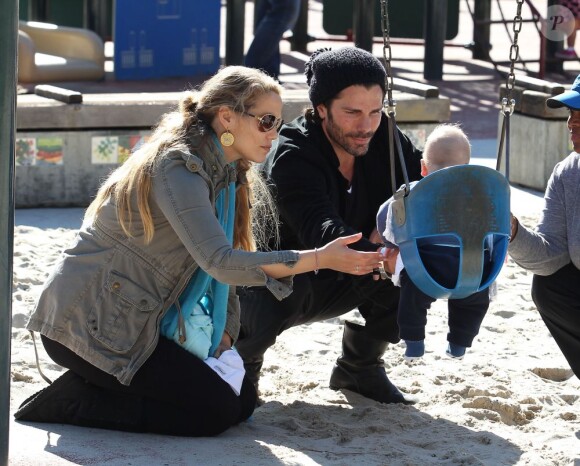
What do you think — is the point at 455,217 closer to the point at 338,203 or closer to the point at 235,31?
the point at 338,203

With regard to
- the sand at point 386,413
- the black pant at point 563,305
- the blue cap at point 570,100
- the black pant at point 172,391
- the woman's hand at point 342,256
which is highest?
the blue cap at point 570,100

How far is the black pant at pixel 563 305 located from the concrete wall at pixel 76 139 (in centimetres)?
314

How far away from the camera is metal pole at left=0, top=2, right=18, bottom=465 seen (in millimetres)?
2916

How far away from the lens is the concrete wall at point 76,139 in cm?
665

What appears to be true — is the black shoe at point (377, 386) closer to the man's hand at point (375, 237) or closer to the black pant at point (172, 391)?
the man's hand at point (375, 237)

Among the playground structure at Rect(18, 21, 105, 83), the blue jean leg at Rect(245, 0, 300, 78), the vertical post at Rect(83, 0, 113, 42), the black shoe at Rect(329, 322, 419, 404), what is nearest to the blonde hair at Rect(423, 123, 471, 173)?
the black shoe at Rect(329, 322, 419, 404)

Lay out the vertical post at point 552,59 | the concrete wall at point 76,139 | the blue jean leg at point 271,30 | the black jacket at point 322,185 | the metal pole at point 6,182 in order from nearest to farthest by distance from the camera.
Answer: the metal pole at point 6,182 → the black jacket at point 322,185 → the concrete wall at point 76,139 → the blue jean leg at point 271,30 → the vertical post at point 552,59

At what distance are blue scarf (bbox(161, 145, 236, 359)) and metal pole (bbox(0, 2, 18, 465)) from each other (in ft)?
2.04

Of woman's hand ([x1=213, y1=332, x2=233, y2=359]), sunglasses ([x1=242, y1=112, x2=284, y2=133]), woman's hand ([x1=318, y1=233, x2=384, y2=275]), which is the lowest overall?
woman's hand ([x1=213, y1=332, x2=233, y2=359])

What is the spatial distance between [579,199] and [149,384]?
1457 millimetres

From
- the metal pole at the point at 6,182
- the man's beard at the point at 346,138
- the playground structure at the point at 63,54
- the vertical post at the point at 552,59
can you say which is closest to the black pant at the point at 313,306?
the man's beard at the point at 346,138

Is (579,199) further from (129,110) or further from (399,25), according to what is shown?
(399,25)

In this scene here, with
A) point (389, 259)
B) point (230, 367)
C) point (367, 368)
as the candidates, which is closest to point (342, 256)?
point (389, 259)

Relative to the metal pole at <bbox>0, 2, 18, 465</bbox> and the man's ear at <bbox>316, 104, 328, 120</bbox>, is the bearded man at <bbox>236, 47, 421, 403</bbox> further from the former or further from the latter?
the metal pole at <bbox>0, 2, 18, 465</bbox>
